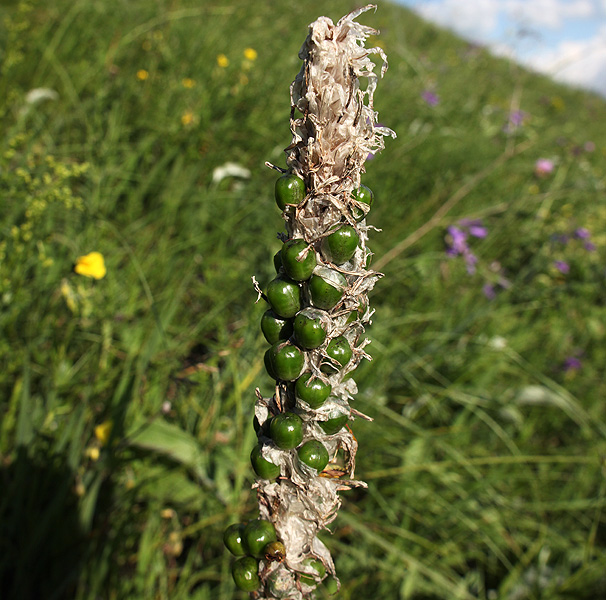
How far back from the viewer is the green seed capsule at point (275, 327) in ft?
2.70

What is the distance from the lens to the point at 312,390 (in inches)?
30.1

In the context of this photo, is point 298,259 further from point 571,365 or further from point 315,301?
point 571,365

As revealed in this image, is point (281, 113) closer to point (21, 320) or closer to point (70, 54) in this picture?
point (70, 54)

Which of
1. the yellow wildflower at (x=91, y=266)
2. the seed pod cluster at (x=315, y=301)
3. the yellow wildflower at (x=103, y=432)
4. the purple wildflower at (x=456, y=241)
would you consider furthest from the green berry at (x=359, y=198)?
the purple wildflower at (x=456, y=241)

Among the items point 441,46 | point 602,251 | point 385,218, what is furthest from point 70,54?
point 441,46

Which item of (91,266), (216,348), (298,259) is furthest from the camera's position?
(216,348)

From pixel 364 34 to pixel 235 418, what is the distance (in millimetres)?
1712

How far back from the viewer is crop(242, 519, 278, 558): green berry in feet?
2.71

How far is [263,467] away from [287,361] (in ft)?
0.65

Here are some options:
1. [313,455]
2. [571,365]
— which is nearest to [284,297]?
[313,455]

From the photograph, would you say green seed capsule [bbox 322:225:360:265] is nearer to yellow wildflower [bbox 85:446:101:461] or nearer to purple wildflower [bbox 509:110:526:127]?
yellow wildflower [bbox 85:446:101:461]

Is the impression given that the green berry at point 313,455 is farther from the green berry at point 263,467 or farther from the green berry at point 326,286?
the green berry at point 326,286

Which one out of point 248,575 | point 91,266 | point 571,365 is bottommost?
point 571,365

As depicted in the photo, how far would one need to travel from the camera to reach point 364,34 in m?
0.70
